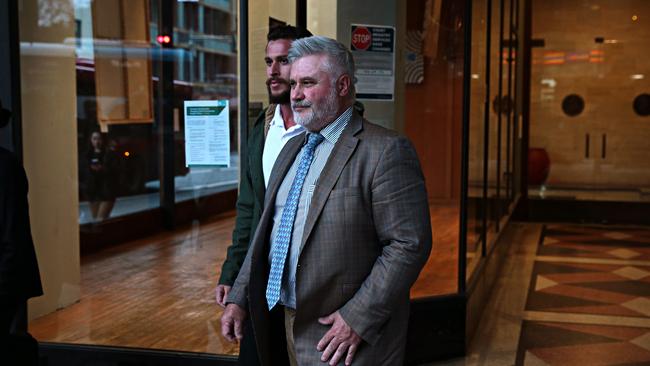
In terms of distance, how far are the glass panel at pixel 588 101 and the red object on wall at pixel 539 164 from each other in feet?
0.05

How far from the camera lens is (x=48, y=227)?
15.8 ft

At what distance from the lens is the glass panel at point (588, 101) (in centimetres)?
1241

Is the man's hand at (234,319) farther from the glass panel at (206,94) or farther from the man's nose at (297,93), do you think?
the glass panel at (206,94)

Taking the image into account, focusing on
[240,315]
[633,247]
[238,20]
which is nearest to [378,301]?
[240,315]

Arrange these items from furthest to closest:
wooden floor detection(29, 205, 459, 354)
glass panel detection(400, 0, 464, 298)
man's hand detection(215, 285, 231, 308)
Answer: glass panel detection(400, 0, 464, 298) → wooden floor detection(29, 205, 459, 354) → man's hand detection(215, 285, 231, 308)

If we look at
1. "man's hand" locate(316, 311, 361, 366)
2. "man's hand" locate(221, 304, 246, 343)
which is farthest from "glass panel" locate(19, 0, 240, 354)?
"man's hand" locate(316, 311, 361, 366)

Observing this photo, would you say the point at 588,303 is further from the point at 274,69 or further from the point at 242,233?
the point at 274,69

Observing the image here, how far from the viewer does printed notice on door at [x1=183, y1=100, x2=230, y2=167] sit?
4371 millimetres

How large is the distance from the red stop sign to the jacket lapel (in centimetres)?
250

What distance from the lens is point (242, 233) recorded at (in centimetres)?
290

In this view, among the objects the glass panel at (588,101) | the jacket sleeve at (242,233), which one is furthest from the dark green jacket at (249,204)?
the glass panel at (588,101)

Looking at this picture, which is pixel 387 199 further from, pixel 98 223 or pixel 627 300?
pixel 627 300

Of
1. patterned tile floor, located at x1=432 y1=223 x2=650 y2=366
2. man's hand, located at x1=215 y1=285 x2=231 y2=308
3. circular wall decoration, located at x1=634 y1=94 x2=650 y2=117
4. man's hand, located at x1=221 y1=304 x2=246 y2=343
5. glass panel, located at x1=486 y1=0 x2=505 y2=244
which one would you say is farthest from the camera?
circular wall decoration, located at x1=634 y1=94 x2=650 y2=117

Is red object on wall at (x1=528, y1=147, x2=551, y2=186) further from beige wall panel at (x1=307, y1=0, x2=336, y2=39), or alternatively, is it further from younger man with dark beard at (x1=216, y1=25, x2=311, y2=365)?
younger man with dark beard at (x1=216, y1=25, x2=311, y2=365)
